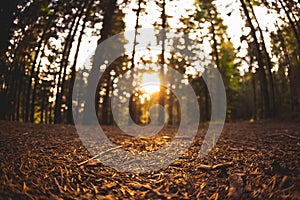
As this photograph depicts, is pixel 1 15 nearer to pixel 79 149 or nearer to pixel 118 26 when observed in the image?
pixel 79 149

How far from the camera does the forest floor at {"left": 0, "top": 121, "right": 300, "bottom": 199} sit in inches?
106

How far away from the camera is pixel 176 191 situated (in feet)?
9.71

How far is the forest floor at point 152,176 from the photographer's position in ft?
8.83

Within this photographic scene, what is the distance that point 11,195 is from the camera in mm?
2367

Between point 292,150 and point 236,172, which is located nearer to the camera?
point 236,172

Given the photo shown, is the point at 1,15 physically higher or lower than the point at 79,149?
higher

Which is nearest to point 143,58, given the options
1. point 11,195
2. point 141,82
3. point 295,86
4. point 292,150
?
point 295,86

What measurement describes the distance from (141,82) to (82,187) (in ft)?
89.2

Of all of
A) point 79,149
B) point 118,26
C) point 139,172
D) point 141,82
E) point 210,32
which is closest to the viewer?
point 139,172

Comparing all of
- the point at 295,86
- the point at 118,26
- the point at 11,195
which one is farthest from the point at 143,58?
the point at 11,195

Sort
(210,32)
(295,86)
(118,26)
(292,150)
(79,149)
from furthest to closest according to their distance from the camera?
(210,32)
(118,26)
(295,86)
(79,149)
(292,150)

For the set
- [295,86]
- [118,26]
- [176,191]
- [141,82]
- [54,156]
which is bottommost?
[176,191]

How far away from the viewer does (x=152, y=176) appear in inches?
135

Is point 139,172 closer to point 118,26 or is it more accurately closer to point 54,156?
point 54,156
